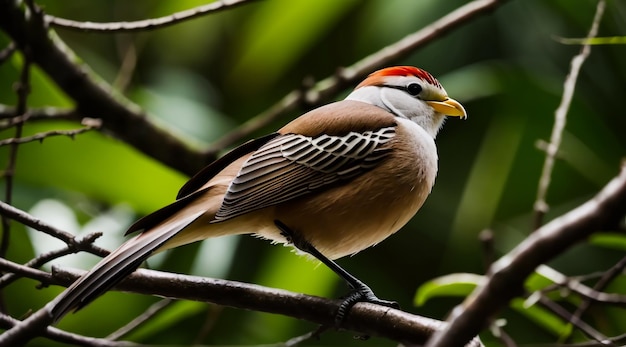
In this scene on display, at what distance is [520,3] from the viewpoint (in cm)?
481

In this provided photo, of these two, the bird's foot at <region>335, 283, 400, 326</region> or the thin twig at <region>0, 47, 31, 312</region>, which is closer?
the bird's foot at <region>335, 283, 400, 326</region>

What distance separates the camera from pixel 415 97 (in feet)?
9.02

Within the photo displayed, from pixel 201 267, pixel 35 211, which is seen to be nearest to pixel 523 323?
pixel 201 267

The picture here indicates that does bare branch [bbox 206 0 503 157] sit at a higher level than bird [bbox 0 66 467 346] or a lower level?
higher

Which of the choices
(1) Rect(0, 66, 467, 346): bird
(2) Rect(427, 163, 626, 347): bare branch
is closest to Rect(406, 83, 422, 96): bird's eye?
(1) Rect(0, 66, 467, 346): bird

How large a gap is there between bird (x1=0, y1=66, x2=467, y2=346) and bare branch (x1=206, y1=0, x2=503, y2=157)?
2.20 feet

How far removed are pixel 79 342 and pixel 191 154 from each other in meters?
1.89

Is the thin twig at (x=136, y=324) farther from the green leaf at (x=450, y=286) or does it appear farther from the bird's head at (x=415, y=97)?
the bird's head at (x=415, y=97)

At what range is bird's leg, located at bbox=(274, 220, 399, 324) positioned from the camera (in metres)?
2.02

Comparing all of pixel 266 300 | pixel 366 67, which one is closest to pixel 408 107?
pixel 366 67

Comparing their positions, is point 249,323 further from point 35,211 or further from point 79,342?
point 79,342

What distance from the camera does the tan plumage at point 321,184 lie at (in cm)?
225

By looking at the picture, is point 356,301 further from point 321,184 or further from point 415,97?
point 415,97

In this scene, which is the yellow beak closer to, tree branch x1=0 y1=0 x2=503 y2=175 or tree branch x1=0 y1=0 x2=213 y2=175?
tree branch x1=0 y1=0 x2=503 y2=175
